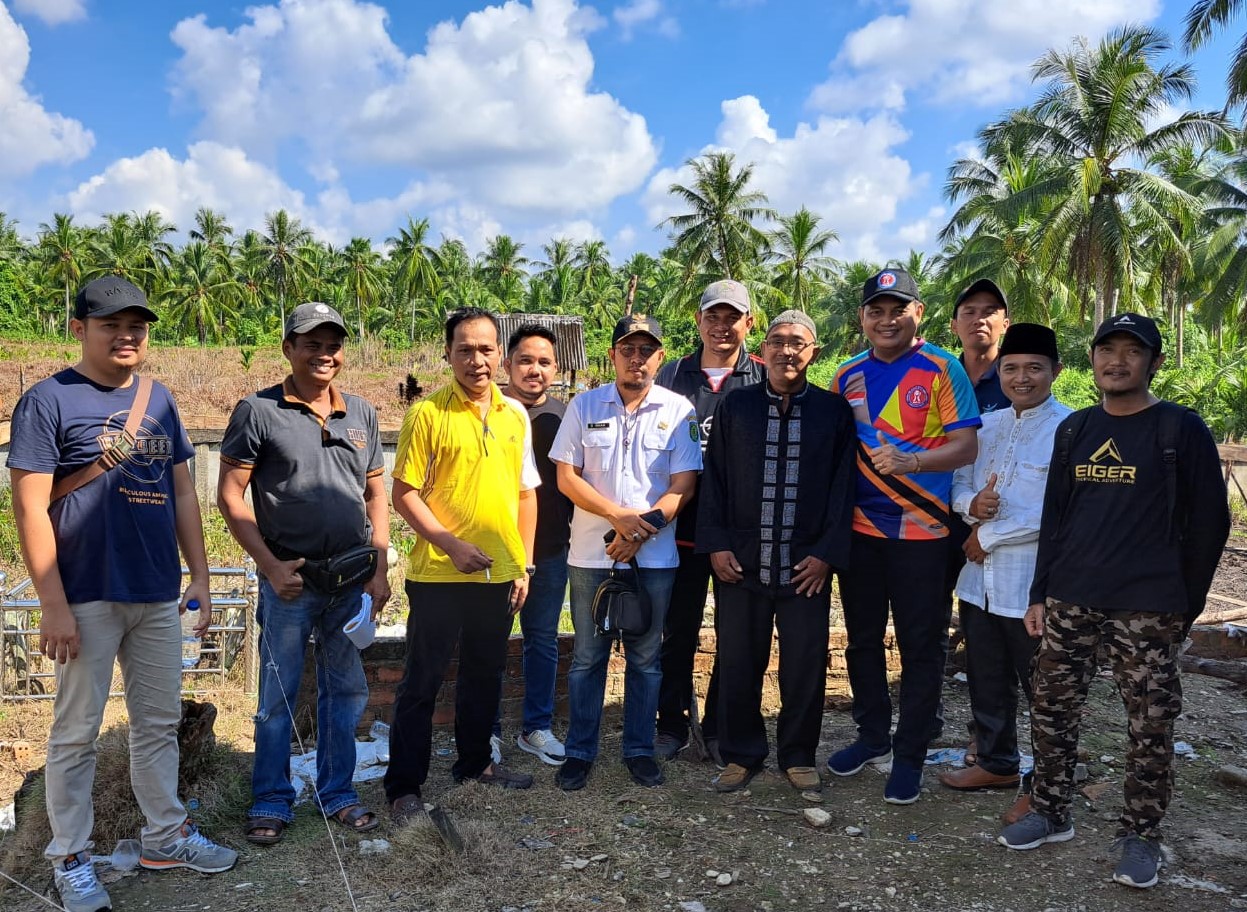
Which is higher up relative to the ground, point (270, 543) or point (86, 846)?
point (270, 543)

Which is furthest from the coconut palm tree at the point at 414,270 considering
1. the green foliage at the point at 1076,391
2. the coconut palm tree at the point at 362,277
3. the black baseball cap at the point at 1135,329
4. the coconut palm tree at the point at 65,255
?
the black baseball cap at the point at 1135,329

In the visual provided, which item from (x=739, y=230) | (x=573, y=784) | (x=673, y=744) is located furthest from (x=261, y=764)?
(x=739, y=230)

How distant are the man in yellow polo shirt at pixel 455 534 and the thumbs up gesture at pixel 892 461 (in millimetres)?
1419

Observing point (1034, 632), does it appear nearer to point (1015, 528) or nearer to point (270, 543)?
point (1015, 528)

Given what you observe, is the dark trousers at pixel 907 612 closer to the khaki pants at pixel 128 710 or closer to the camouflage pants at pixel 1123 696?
the camouflage pants at pixel 1123 696

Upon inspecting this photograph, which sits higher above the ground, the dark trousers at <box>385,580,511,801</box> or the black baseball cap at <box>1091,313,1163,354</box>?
the black baseball cap at <box>1091,313,1163,354</box>

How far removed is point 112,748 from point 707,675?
2714 mm

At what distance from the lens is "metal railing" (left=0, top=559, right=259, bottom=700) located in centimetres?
571

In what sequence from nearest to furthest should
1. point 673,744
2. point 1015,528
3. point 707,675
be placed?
point 1015,528 → point 673,744 → point 707,675

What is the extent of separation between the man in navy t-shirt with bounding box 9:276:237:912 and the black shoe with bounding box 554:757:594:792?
132cm

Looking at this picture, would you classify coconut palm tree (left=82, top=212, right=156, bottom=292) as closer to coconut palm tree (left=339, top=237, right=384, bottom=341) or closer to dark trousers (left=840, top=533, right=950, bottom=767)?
coconut palm tree (left=339, top=237, right=384, bottom=341)

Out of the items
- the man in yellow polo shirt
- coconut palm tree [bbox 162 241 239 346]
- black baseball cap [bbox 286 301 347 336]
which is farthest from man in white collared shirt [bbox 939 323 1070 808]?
coconut palm tree [bbox 162 241 239 346]

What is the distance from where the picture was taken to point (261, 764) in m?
3.38

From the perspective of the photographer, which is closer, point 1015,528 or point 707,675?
point 1015,528
